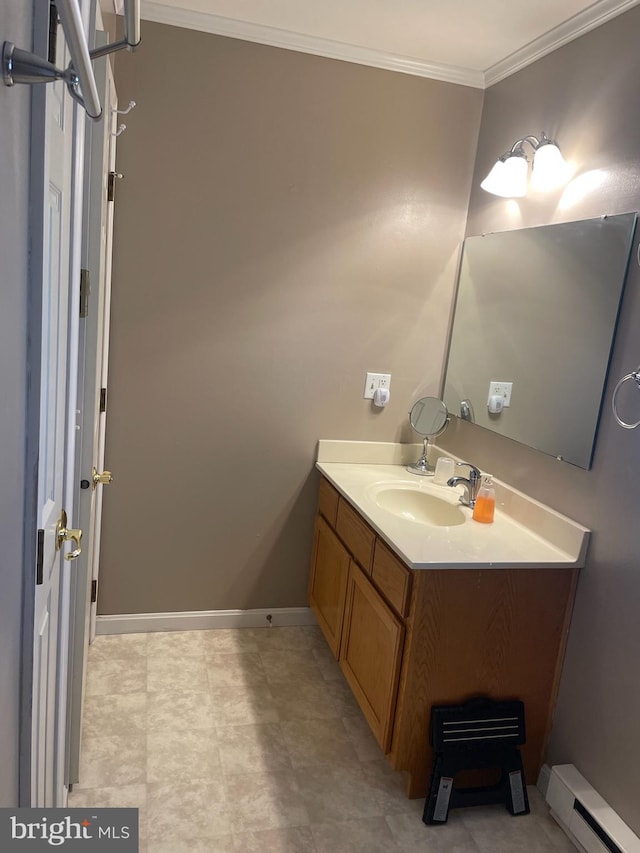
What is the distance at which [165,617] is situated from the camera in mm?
2863

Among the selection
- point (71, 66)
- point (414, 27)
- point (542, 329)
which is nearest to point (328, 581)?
point (542, 329)

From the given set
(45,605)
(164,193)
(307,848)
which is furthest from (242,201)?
(307,848)

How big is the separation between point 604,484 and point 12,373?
166cm

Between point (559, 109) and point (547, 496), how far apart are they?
1291 mm

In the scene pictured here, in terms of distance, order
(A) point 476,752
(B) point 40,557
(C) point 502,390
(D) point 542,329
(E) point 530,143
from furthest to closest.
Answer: (C) point 502,390 → (E) point 530,143 → (D) point 542,329 → (A) point 476,752 → (B) point 40,557

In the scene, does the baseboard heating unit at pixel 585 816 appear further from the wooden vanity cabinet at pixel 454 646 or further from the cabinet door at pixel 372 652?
the cabinet door at pixel 372 652

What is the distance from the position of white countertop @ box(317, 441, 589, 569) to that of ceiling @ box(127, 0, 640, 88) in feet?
5.07

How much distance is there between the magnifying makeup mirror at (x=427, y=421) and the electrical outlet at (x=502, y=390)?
0.35 meters

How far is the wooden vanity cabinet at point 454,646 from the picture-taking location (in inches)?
76.5

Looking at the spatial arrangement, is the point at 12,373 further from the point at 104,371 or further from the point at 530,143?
the point at 530,143

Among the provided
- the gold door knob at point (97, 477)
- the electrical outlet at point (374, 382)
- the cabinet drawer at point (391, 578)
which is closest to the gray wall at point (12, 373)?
the gold door knob at point (97, 477)

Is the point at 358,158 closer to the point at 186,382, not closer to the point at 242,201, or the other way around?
the point at 242,201

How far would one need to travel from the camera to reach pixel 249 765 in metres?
2.12

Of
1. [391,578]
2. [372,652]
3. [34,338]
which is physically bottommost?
[372,652]
